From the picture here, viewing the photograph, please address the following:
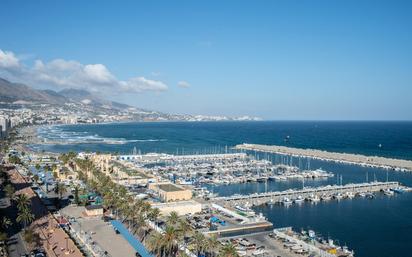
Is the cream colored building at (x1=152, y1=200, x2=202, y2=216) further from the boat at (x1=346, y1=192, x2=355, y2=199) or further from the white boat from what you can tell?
the boat at (x1=346, y1=192, x2=355, y2=199)

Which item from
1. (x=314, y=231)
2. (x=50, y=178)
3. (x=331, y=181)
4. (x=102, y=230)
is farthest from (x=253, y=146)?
(x=102, y=230)

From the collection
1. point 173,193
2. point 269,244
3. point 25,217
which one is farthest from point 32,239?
point 173,193

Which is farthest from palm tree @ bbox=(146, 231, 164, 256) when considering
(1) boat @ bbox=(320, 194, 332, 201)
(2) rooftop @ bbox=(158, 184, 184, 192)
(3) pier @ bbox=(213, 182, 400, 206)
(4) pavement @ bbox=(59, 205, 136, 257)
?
(1) boat @ bbox=(320, 194, 332, 201)

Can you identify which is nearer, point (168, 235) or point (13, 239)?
point (168, 235)

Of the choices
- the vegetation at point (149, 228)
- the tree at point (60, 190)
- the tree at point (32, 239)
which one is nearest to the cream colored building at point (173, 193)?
the vegetation at point (149, 228)

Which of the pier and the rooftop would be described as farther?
the pier

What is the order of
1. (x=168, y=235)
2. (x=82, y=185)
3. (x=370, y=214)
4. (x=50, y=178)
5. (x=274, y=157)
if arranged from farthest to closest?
(x=274, y=157), (x=50, y=178), (x=82, y=185), (x=370, y=214), (x=168, y=235)

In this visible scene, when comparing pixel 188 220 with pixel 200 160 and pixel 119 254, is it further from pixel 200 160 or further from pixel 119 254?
pixel 200 160

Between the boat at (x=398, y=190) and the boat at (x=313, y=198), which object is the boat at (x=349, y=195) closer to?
the boat at (x=313, y=198)

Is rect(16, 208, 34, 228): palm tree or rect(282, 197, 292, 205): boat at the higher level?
rect(16, 208, 34, 228): palm tree
